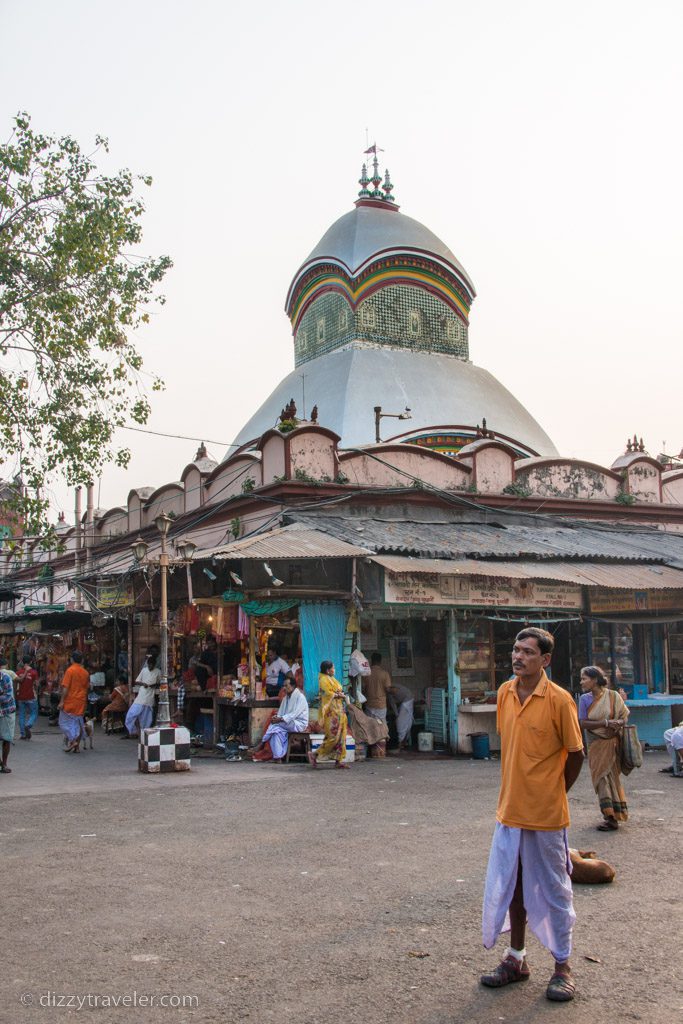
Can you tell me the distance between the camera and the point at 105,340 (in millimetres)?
15352

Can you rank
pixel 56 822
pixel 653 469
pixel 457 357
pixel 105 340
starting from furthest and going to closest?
1. pixel 457 357
2. pixel 653 469
3. pixel 105 340
4. pixel 56 822

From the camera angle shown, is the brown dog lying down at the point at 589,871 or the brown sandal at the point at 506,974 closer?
the brown sandal at the point at 506,974

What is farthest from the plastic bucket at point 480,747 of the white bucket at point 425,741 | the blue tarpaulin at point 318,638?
the blue tarpaulin at point 318,638

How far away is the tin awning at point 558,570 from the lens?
14047 millimetres

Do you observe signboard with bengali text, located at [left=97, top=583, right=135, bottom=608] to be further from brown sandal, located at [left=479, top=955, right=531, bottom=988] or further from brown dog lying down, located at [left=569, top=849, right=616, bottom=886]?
brown sandal, located at [left=479, top=955, right=531, bottom=988]

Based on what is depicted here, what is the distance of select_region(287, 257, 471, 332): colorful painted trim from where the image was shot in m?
26.0

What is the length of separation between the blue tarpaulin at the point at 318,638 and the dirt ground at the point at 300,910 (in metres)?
3.61

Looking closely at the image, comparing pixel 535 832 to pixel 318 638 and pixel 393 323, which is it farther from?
pixel 393 323

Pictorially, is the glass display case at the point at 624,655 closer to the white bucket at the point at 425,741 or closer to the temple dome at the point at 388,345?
the white bucket at the point at 425,741

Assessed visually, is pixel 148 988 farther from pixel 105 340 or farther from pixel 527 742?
pixel 105 340

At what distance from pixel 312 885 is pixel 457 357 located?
21493 mm

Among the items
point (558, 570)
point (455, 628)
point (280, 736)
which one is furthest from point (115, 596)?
point (558, 570)

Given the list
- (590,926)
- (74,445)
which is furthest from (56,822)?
(74,445)

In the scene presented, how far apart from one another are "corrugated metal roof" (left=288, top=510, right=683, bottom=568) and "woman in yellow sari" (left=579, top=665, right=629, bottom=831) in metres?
5.57
